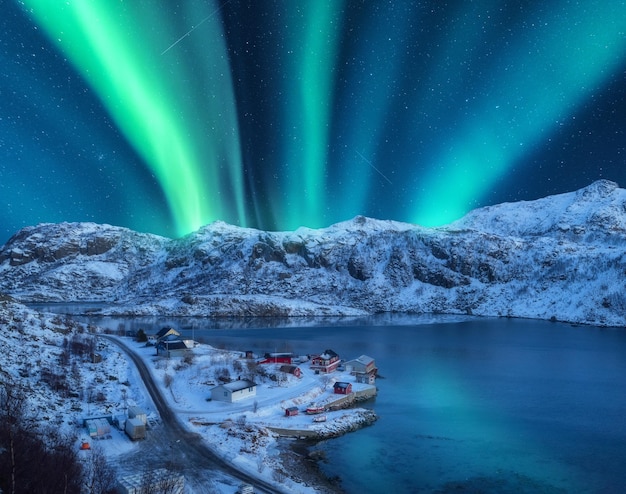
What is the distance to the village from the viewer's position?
3244cm

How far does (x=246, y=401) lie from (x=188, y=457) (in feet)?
47.1

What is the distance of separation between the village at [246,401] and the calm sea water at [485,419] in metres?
3.08

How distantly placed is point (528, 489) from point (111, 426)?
2887 centimetres

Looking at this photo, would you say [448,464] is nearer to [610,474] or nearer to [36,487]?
[610,474]

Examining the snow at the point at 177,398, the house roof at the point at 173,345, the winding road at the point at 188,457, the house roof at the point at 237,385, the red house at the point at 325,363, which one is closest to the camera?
the winding road at the point at 188,457

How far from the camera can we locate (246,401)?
43.8 metres

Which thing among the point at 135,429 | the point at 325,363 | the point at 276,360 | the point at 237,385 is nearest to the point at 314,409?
the point at 237,385

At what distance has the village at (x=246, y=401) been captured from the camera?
32438 millimetres

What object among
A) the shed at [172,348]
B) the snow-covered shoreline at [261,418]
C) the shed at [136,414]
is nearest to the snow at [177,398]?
the snow-covered shoreline at [261,418]

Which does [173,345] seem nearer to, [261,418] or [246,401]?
[246,401]

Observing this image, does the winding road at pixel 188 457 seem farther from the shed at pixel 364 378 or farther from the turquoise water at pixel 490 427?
the shed at pixel 364 378

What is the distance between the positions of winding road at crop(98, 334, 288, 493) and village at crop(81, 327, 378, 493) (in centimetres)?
85

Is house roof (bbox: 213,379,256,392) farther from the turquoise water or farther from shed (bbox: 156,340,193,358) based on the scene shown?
shed (bbox: 156,340,193,358)

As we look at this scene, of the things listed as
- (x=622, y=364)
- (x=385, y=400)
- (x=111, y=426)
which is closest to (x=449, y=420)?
(x=385, y=400)
